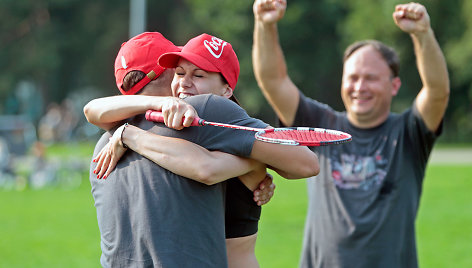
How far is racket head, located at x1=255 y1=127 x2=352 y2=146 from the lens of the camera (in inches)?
111

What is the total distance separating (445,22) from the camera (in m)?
35.3

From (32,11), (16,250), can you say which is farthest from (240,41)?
(16,250)

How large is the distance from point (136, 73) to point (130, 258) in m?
0.82

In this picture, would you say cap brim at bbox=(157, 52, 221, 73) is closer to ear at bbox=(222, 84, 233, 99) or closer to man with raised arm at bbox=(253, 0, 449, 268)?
ear at bbox=(222, 84, 233, 99)

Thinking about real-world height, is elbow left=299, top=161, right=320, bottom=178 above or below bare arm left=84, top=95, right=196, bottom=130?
below

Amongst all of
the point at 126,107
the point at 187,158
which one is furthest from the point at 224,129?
the point at 126,107

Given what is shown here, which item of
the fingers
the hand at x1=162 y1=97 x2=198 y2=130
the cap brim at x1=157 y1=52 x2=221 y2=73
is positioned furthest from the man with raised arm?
the hand at x1=162 y1=97 x2=198 y2=130

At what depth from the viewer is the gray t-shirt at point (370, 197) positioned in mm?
4738

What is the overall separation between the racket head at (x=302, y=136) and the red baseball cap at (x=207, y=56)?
0.43 metres

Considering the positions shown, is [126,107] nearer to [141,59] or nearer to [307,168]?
[141,59]

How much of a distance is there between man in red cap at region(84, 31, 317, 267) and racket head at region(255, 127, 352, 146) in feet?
0.25

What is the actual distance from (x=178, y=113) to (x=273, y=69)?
231cm

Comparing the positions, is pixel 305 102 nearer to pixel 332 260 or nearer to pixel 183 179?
pixel 332 260

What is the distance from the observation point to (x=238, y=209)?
3096mm
